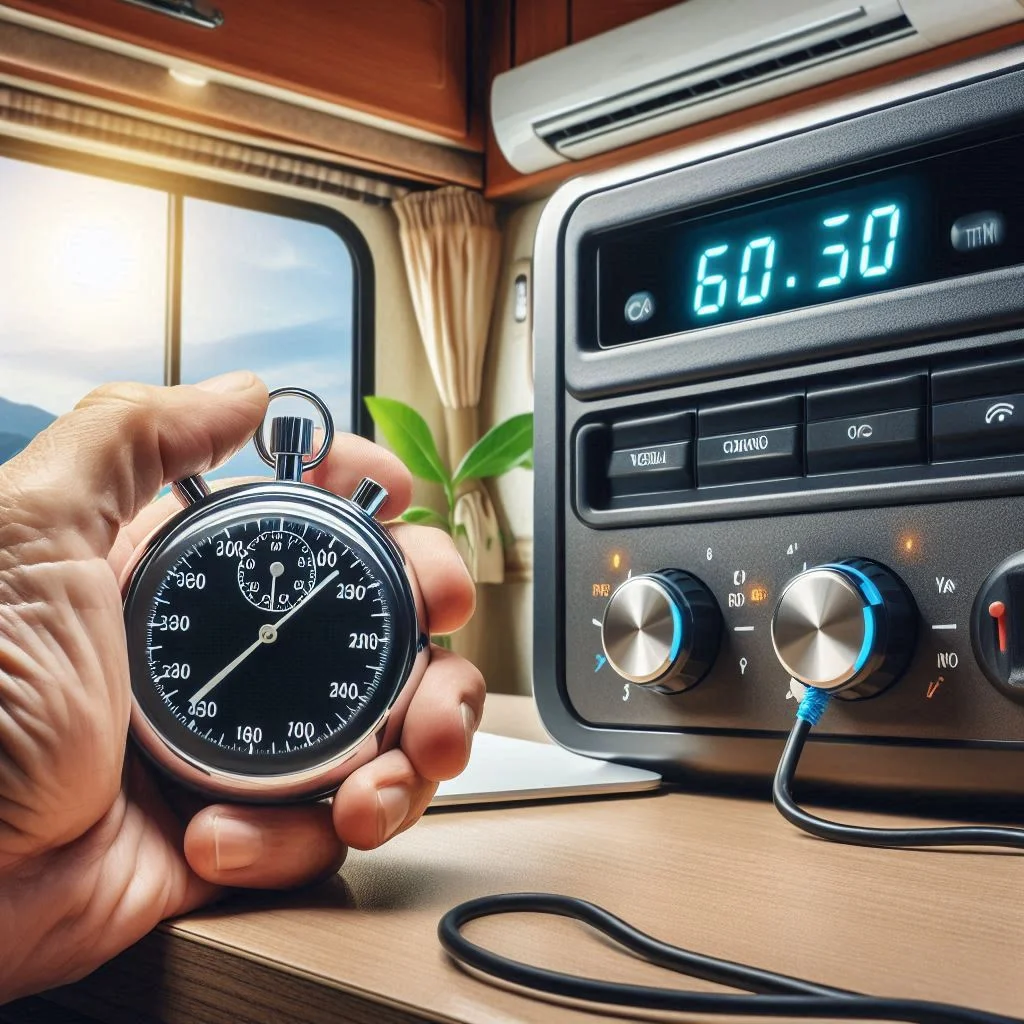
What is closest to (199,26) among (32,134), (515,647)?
(32,134)

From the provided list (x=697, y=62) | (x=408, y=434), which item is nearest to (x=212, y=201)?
(x=408, y=434)

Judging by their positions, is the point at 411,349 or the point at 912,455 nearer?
the point at 912,455

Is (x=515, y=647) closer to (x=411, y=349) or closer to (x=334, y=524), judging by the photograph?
(x=411, y=349)

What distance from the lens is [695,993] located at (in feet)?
0.85

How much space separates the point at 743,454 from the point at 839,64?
2519 mm

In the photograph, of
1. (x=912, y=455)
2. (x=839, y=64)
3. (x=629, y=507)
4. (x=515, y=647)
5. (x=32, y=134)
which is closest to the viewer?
(x=912, y=455)

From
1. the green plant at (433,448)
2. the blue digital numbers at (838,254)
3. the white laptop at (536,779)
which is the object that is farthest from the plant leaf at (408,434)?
the blue digital numbers at (838,254)

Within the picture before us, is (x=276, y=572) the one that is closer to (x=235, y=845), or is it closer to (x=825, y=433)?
(x=235, y=845)

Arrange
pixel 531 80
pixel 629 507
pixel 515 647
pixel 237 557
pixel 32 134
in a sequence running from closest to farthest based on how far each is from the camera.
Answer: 1. pixel 237 557
2. pixel 629 507
3. pixel 531 80
4. pixel 32 134
5. pixel 515 647

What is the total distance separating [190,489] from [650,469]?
0.29 meters

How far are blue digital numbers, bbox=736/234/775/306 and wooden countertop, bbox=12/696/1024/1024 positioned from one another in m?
0.28

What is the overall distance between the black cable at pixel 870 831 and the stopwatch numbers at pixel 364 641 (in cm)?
21

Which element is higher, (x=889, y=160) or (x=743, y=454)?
(x=889, y=160)

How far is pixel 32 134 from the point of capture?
11.3 feet
